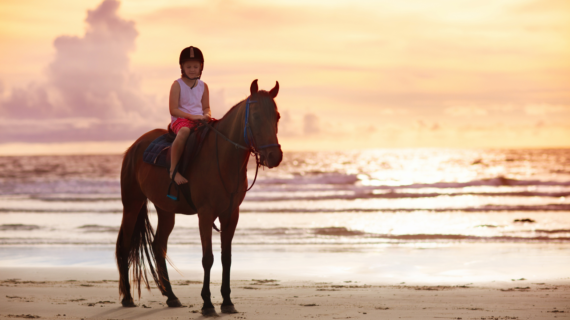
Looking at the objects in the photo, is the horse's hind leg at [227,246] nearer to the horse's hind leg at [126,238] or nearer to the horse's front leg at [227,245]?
the horse's front leg at [227,245]

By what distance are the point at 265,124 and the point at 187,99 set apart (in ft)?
3.58

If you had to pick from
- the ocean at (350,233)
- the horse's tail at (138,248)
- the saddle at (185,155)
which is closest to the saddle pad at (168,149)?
the saddle at (185,155)

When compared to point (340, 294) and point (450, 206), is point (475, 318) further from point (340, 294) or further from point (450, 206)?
point (450, 206)

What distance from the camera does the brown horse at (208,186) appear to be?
4.59 m

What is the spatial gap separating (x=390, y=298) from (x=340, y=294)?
0.59m

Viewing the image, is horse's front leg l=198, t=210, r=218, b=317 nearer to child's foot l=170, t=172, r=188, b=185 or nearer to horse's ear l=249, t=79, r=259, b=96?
child's foot l=170, t=172, r=188, b=185

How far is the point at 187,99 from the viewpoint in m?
5.21

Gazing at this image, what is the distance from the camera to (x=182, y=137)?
5.08m

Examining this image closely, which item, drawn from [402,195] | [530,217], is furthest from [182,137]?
[402,195]

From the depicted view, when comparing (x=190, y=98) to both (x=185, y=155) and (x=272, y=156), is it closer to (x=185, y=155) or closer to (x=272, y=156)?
(x=185, y=155)

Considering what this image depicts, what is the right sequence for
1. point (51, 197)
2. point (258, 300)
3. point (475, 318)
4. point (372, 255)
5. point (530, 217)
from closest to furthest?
1. point (475, 318)
2. point (258, 300)
3. point (372, 255)
4. point (530, 217)
5. point (51, 197)

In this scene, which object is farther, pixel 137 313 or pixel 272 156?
pixel 137 313

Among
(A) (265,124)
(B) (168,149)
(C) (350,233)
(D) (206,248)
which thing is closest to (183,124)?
(B) (168,149)

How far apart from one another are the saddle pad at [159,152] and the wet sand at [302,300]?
58.8 inches
